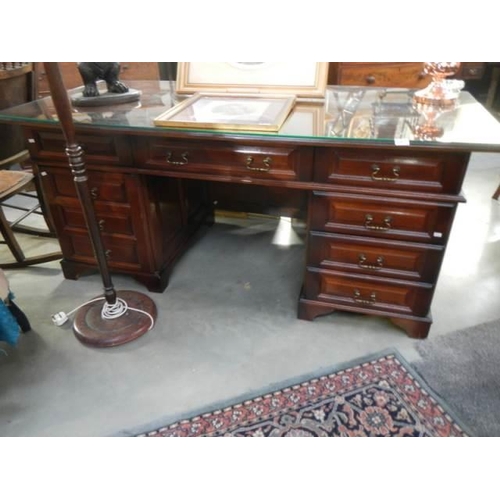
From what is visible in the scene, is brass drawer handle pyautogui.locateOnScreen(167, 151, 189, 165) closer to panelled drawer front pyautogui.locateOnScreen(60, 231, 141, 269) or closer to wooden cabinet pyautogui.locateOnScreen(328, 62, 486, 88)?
panelled drawer front pyautogui.locateOnScreen(60, 231, 141, 269)

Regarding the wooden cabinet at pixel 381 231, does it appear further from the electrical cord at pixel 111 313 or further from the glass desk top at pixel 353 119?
the electrical cord at pixel 111 313

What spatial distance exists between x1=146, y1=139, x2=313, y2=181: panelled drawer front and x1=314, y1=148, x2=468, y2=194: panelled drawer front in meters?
0.07

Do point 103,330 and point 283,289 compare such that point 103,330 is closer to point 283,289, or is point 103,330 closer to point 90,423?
point 90,423

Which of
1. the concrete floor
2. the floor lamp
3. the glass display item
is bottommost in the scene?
the concrete floor

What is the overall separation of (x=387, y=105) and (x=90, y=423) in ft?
5.00

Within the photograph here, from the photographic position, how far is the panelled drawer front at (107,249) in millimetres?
1781

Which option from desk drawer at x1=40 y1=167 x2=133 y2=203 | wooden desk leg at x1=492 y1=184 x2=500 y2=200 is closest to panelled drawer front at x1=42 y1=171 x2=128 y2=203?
desk drawer at x1=40 y1=167 x2=133 y2=203

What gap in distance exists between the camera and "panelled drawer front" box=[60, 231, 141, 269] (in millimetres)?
1781

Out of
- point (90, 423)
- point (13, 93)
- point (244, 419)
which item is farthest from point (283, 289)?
point (13, 93)

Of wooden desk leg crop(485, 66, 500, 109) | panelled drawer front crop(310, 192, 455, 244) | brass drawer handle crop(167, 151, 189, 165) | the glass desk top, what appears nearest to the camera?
the glass desk top

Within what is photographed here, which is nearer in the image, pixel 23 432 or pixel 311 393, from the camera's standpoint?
pixel 23 432

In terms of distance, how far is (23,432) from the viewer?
130 centimetres

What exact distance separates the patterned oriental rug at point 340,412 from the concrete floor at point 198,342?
0.05 meters

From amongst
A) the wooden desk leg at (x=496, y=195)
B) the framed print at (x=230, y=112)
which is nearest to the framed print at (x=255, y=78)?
the framed print at (x=230, y=112)
